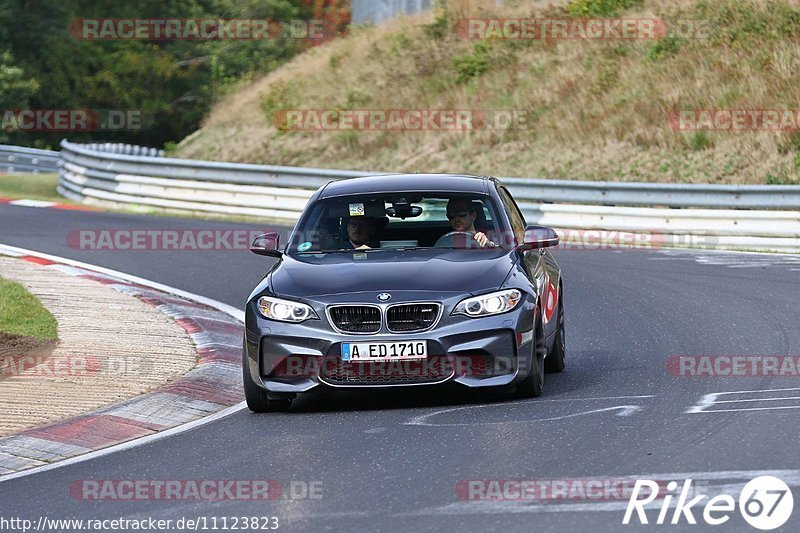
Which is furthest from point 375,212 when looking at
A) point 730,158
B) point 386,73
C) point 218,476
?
point 386,73

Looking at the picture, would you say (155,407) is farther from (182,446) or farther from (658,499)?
(658,499)

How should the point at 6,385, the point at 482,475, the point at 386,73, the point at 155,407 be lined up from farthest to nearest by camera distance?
the point at 386,73, the point at 6,385, the point at 155,407, the point at 482,475

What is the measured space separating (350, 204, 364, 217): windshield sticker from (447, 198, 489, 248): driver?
0.64m

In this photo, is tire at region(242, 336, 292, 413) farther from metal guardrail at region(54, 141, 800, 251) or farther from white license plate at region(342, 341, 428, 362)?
metal guardrail at region(54, 141, 800, 251)

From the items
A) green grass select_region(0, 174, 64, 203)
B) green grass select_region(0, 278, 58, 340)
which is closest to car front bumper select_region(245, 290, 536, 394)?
green grass select_region(0, 278, 58, 340)

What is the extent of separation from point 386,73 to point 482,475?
2940cm

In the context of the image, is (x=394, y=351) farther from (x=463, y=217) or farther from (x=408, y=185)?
(x=408, y=185)

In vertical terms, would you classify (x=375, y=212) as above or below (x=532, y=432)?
above

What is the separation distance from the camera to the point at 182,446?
8.56 meters

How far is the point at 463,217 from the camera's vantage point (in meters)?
10.5

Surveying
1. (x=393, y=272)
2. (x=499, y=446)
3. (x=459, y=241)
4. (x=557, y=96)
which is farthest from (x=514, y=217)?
(x=557, y=96)

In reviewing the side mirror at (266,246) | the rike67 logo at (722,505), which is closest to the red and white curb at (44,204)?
the side mirror at (266,246)

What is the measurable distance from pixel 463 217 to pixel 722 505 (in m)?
4.51

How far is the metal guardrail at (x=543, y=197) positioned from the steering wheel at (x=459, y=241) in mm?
10516
